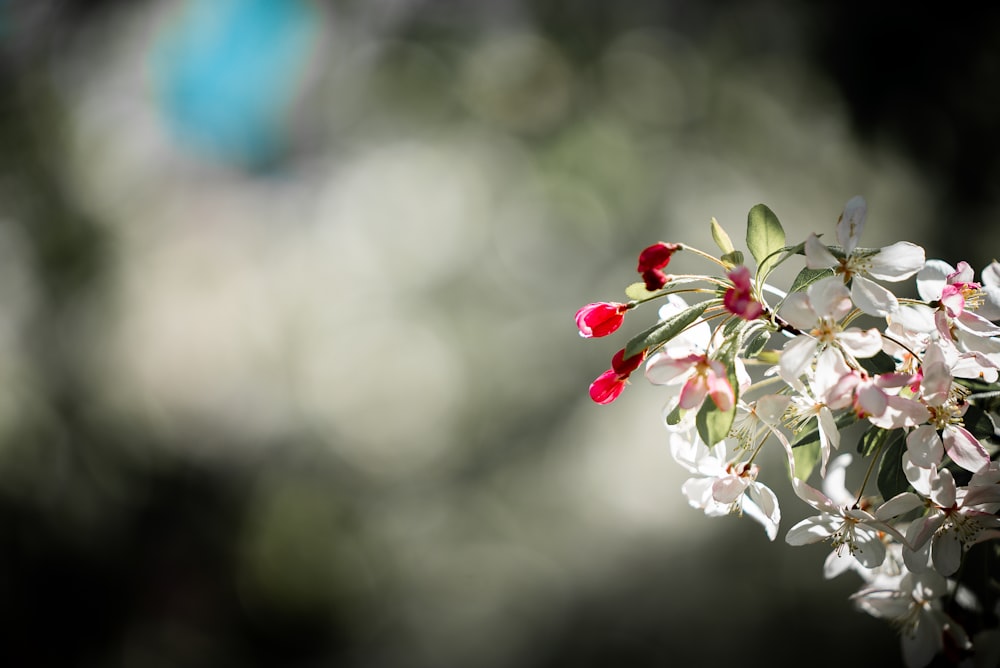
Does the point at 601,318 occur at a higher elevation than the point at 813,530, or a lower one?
higher

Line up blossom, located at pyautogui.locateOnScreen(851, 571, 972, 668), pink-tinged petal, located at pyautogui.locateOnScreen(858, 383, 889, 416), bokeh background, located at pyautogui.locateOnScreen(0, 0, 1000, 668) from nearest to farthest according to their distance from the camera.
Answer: pink-tinged petal, located at pyautogui.locateOnScreen(858, 383, 889, 416) < blossom, located at pyautogui.locateOnScreen(851, 571, 972, 668) < bokeh background, located at pyautogui.locateOnScreen(0, 0, 1000, 668)

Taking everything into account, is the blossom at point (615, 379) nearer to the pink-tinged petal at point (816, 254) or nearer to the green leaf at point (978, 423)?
the pink-tinged petal at point (816, 254)

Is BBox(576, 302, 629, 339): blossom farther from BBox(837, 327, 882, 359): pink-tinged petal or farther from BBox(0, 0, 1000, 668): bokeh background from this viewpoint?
BBox(0, 0, 1000, 668): bokeh background

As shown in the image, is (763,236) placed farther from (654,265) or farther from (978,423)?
(978,423)

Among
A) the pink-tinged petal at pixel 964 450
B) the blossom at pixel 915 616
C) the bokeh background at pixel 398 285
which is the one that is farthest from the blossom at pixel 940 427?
the bokeh background at pixel 398 285

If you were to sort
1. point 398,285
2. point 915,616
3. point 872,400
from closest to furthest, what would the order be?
point 872,400 < point 915,616 < point 398,285

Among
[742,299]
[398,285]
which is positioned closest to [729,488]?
[742,299]

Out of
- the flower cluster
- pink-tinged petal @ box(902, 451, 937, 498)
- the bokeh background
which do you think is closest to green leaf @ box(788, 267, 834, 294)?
the flower cluster
